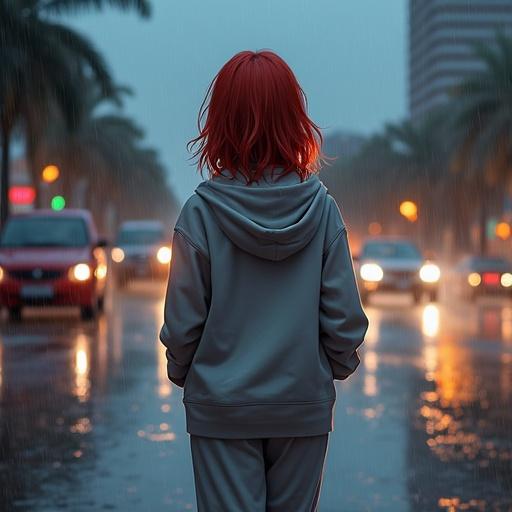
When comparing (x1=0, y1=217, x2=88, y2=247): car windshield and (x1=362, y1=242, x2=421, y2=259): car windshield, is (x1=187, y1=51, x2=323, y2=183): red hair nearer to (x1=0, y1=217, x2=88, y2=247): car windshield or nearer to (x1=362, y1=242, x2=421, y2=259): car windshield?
(x1=0, y1=217, x2=88, y2=247): car windshield

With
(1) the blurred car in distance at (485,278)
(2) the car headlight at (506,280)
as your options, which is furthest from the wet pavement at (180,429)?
(2) the car headlight at (506,280)

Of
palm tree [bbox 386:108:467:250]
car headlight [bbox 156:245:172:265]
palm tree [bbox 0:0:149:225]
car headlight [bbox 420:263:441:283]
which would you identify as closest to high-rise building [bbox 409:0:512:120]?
palm tree [bbox 386:108:467:250]

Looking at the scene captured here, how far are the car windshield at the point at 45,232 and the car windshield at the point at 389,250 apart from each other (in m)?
9.44

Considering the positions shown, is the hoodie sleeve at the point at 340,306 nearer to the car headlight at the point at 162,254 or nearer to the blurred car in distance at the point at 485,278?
the blurred car in distance at the point at 485,278

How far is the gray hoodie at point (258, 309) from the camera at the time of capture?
2.71m

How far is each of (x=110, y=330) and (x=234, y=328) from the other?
13786mm

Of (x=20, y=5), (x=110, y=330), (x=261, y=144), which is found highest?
(x=20, y=5)

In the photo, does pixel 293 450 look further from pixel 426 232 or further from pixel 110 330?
pixel 426 232

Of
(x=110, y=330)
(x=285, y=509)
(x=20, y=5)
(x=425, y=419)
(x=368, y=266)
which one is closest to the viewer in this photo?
(x=285, y=509)

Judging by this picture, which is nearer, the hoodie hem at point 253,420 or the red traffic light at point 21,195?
the hoodie hem at point 253,420

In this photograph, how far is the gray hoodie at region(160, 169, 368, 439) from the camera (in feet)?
8.90

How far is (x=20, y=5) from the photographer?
28297mm

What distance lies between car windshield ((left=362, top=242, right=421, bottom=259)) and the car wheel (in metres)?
10.3

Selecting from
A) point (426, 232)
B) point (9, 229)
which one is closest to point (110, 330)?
point (9, 229)
